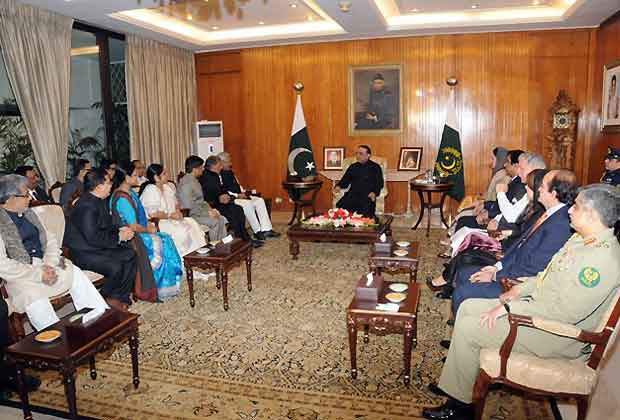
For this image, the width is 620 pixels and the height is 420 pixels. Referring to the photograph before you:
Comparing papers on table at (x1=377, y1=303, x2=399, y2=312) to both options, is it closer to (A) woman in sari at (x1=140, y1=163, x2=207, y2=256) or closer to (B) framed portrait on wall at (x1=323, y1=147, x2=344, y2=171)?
(A) woman in sari at (x1=140, y1=163, x2=207, y2=256)

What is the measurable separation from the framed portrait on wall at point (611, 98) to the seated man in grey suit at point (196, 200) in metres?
5.72

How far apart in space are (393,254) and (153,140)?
5152mm

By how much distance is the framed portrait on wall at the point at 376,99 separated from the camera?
8.31 metres

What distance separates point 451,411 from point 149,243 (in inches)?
131

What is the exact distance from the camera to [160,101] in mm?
8117

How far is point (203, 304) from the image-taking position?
4.62 meters

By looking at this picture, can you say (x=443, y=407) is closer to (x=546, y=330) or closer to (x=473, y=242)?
(x=546, y=330)

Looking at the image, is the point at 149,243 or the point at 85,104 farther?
the point at 85,104

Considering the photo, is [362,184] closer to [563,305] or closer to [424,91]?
[424,91]

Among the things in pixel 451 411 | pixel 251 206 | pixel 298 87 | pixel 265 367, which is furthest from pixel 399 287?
pixel 298 87

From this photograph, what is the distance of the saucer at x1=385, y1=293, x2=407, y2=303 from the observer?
10.3 ft

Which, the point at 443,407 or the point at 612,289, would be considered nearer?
the point at 612,289

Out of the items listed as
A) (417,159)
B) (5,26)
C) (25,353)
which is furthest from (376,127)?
(25,353)

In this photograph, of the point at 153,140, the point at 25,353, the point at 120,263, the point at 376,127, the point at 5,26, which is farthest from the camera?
the point at 376,127
